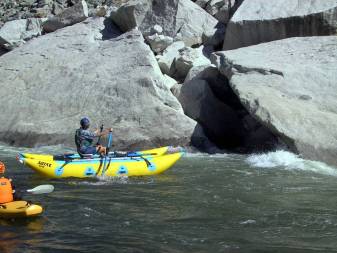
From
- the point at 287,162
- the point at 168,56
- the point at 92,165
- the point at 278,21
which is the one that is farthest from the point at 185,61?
the point at 92,165

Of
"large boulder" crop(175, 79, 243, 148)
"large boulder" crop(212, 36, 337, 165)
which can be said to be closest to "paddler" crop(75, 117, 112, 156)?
"large boulder" crop(212, 36, 337, 165)

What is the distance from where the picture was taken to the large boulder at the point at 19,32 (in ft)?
68.7

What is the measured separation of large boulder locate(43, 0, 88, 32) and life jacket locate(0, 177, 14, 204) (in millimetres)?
13702

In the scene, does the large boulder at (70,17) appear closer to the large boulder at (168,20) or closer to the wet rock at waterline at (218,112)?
the large boulder at (168,20)

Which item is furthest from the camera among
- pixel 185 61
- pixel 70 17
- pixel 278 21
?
pixel 70 17

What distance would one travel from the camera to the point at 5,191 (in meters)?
7.29

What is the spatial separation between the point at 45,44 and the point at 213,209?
12.6 metres

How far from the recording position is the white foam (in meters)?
11.3

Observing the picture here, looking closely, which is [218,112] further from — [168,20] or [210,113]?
[168,20]

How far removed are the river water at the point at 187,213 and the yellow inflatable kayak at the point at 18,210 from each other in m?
0.10

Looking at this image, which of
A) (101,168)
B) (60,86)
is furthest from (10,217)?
(60,86)

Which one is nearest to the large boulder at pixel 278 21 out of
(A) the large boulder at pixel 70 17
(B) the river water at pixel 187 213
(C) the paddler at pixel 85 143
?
(A) the large boulder at pixel 70 17

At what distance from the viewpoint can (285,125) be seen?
12328 mm

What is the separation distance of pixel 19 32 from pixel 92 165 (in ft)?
41.3
